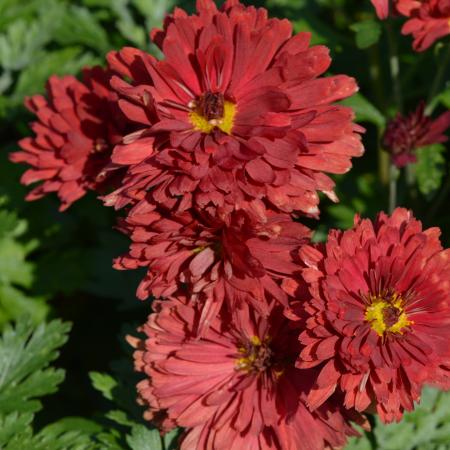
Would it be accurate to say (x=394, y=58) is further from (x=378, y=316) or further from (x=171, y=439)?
(x=171, y=439)

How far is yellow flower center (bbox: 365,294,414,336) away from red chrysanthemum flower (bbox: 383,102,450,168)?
0.31 meters

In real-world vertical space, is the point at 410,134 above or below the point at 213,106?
below

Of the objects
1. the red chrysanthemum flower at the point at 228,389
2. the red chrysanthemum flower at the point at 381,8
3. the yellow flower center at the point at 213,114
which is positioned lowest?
the red chrysanthemum flower at the point at 228,389

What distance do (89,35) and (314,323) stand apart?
41.5 inches

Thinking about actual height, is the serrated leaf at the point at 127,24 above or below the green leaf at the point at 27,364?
above

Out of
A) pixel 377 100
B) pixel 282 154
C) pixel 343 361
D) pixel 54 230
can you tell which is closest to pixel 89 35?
pixel 54 230

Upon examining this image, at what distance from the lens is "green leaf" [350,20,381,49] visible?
3.98ft

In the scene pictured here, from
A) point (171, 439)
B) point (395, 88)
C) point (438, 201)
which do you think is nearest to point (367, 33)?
point (395, 88)

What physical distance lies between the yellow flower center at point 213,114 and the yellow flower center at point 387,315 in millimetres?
287

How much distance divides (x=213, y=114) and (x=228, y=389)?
1.30 feet

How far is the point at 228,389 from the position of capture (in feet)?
3.49

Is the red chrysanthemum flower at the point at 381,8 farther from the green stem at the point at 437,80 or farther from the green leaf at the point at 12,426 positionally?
the green leaf at the point at 12,426

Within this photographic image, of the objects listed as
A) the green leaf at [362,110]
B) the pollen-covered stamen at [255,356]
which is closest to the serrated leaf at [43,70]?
the green leaf at [362,110]

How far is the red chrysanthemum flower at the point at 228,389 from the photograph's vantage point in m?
1.00
